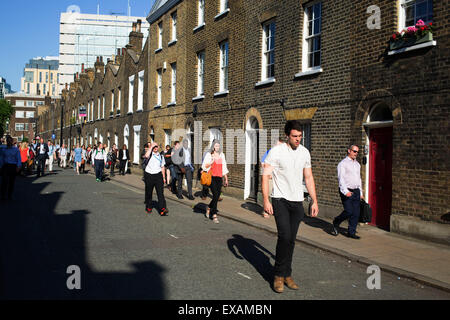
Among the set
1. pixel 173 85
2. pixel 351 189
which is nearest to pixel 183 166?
pixel 351 189

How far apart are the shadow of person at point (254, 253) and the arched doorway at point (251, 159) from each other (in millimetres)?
6126

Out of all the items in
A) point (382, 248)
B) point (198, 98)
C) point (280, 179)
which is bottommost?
point (382, 248)

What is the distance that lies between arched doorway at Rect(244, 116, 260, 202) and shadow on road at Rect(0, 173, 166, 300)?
663cm

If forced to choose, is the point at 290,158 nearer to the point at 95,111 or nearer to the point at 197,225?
the point at 197,225

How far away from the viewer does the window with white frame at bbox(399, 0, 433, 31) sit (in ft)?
29.2

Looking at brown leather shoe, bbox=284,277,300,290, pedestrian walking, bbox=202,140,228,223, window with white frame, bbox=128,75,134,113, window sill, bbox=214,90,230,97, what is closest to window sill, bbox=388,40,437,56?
pedestrian walking, bbox=202,140,228,223

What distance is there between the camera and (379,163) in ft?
33.1

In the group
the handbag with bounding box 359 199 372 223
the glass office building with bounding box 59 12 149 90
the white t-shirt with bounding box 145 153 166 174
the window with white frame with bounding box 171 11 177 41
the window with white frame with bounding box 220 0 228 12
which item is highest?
the glass office building with bounding box 59 12 149 90

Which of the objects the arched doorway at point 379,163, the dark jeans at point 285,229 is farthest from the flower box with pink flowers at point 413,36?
the dark jeans at point 285,229

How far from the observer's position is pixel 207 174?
11016 mm

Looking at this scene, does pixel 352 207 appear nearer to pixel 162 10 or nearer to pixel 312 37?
pixel 312 37

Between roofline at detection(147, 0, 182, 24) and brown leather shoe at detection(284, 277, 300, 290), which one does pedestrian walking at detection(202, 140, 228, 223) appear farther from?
roofline at detection(147, 0, 182, 24)

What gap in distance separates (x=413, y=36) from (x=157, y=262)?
677 cm

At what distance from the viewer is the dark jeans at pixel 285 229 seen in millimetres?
5316
